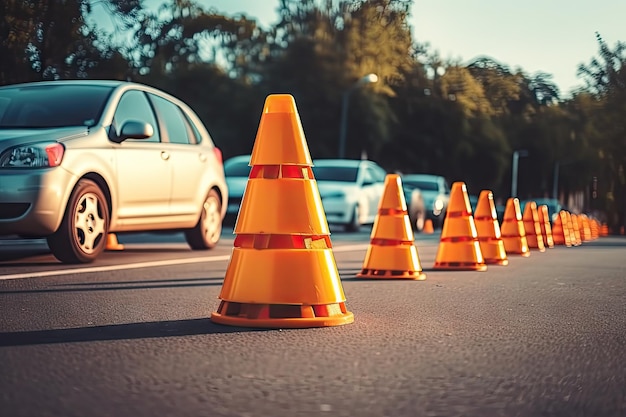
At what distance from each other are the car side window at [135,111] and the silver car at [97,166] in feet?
0.04

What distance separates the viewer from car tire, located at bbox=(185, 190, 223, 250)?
484 inches

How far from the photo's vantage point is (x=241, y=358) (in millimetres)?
4727

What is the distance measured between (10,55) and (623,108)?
15.3 meters

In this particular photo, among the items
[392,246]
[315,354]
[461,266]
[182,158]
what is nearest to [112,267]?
[182,158]

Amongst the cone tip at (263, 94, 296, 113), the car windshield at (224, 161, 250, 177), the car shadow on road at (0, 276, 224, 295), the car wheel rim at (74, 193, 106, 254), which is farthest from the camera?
the car windshield at (224, 161, 250, 177)

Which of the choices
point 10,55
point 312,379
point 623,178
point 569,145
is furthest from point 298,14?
point 312,379

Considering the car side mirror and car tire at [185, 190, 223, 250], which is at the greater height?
the car side mirror

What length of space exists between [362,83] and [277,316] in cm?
3484

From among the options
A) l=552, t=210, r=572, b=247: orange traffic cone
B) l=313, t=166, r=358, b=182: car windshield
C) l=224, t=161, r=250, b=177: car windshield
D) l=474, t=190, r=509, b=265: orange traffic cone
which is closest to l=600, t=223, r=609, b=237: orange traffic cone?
l=552, t=210, r=572, b=247: orange traffic cone

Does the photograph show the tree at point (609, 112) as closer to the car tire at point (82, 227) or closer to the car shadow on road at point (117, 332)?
the car tire at point (82, 227)

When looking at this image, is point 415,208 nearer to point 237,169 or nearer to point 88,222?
point 237,169

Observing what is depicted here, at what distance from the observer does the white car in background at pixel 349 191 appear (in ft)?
71.1

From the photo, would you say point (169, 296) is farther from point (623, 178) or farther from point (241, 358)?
point (623, 178)

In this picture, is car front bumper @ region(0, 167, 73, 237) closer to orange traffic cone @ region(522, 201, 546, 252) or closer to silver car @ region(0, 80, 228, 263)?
silver car @ region(0, 80, 228, 263)
